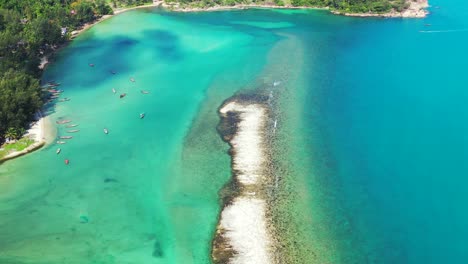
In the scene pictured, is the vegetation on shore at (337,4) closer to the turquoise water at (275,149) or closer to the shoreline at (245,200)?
the turquoise water at (275,149)

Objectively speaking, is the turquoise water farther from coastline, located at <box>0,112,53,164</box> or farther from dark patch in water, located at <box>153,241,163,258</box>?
coastline, located at <box>0,112,53,164</box>

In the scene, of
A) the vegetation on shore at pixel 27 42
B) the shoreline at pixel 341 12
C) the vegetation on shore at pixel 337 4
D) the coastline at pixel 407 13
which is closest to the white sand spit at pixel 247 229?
the vegetation on shore at pixel 27 42

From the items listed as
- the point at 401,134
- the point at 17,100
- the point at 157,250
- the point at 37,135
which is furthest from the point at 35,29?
the point at 401,134

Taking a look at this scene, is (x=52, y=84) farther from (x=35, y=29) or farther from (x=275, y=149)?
(x=275, y=149)

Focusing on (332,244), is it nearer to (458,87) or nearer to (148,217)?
(148,217)

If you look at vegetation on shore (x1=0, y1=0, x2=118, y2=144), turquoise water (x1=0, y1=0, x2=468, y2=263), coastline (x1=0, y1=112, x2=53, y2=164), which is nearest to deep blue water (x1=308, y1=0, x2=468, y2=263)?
turquoise water (x1=0, y1=0, x2=468, y2=263)

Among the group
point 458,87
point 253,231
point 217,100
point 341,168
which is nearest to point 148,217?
point 253,231
